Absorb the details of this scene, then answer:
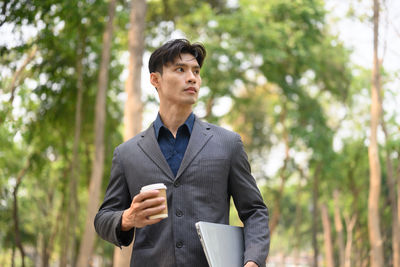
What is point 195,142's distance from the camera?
2504mm

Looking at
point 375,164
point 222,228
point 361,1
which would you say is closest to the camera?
point 222,228

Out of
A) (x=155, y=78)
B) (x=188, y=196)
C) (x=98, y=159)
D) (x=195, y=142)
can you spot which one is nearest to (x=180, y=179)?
(x=188, y=196)

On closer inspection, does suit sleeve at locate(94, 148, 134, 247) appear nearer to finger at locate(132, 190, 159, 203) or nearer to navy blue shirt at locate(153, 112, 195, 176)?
navy blue shirt at locate(153, 112, 195, 176)

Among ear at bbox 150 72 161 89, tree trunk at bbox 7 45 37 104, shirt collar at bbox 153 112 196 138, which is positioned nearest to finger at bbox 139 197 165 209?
shirt collar at bbox 153 112 196 138

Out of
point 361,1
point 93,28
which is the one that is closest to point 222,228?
point 93,28

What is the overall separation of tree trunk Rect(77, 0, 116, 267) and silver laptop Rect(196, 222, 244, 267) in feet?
37.1

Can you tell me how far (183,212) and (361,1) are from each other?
65.8 feet

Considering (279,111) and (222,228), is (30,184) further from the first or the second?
(222,228)

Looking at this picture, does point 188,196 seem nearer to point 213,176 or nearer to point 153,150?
point 213,176

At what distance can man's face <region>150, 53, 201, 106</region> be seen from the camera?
261 centimetres

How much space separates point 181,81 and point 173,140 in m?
0.29

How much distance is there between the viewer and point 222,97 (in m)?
19.4

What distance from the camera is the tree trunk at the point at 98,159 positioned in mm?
13414

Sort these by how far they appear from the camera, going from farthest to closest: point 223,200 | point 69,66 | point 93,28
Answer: point 69,66 → point 93,28 → point 223,200
